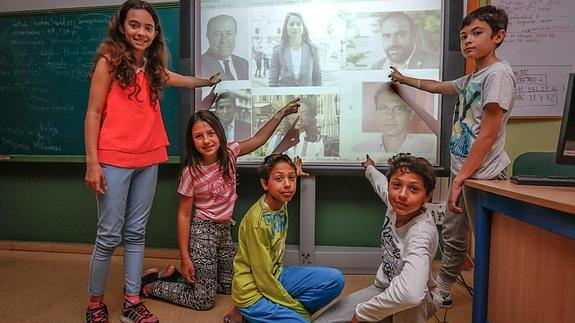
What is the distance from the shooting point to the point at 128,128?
1.43 m

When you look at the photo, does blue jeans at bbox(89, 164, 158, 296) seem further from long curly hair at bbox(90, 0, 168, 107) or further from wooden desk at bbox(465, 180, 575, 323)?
wooden desk at bbox(465, 180, 575, 323)

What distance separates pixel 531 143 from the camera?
2.12 metres

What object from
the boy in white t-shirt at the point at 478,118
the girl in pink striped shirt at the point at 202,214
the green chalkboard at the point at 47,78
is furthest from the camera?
the green chalkboard at the point at 47,78

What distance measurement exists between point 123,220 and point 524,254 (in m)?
1.39

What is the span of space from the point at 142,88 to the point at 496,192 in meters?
1.32

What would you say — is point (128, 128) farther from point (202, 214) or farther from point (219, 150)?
point (202, 214)

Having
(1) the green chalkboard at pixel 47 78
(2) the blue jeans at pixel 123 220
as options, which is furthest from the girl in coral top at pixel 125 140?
(1) the green chalkboard at pixel 47 78

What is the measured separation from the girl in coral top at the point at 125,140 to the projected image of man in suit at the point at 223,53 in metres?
0.51

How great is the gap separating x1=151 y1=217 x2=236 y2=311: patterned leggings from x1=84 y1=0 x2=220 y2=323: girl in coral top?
19cm

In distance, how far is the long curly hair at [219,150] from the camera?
5.48ft

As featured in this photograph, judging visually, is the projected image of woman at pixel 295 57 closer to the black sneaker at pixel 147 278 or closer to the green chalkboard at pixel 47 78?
the green chalkboard at pixel 47 78

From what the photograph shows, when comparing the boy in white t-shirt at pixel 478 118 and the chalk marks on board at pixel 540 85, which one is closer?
the boy in white t-shirt at pixel 478 118

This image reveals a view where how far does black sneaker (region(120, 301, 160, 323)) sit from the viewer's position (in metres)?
1.50

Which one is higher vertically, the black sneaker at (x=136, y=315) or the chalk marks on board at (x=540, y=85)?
the chalk marks on board at (x=540, y=85)
